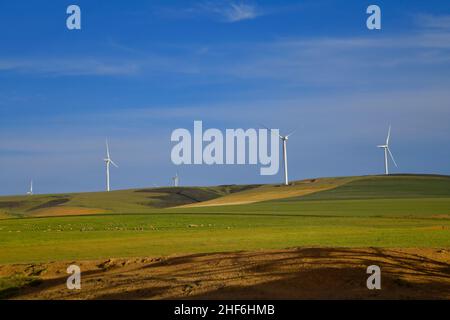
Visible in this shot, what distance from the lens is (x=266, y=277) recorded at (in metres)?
18.7

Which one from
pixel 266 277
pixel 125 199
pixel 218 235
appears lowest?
pixel 125 199

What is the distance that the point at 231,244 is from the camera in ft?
108

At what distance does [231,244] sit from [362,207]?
40935 mm

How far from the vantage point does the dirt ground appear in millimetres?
17219

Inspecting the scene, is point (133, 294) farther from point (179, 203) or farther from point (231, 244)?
point (179, 203)

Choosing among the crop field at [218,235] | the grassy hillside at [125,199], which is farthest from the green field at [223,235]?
the grassy hillside at [125,199]

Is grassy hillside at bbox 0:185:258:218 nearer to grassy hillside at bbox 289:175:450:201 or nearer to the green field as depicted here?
grassy hillside at bbox 289:175:450:201

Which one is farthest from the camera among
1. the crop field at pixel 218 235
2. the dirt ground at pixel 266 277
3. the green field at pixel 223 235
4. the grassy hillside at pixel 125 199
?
the grassy hillside at pixel 125 199

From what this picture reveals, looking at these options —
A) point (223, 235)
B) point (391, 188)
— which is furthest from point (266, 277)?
point (391, 188)

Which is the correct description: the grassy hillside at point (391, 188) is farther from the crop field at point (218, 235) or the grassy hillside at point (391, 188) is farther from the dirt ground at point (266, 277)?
the dirt ground at point (266, 277)

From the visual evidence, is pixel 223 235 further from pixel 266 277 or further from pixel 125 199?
pixel 125 199

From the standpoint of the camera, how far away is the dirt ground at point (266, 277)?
1722 cm
